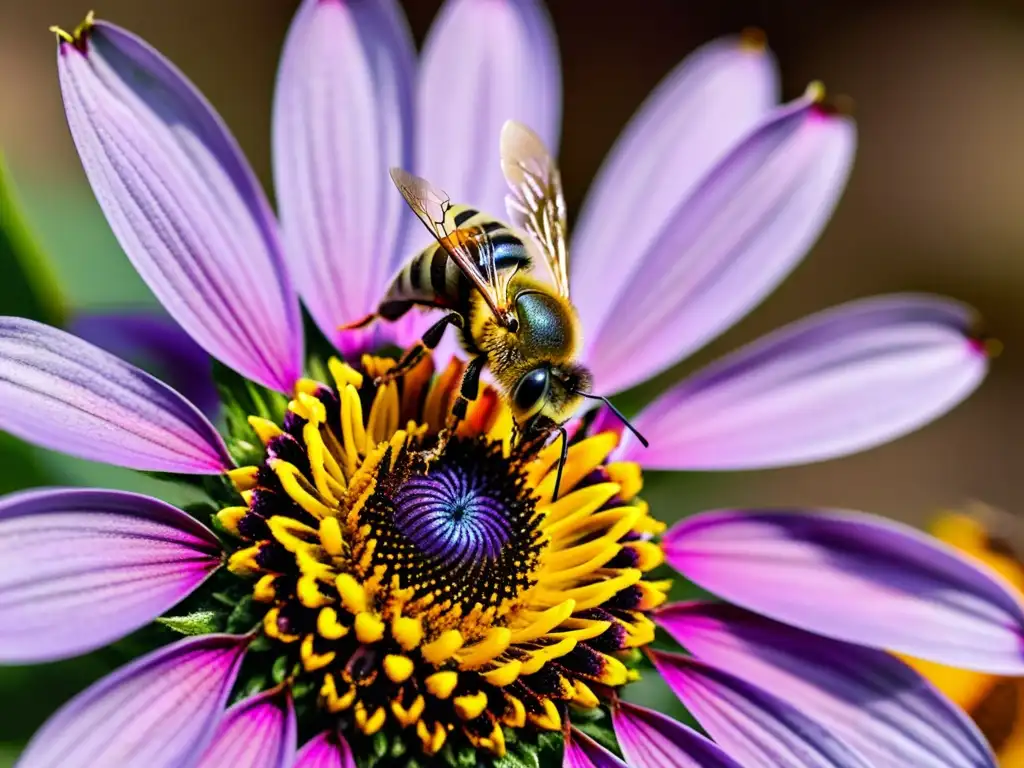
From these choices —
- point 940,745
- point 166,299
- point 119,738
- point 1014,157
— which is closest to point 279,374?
point 166,299

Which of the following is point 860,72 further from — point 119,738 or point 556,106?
point 119,738

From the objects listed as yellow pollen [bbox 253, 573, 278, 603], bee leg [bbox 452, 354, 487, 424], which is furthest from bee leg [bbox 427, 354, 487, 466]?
yellow pollen [bbox 253, 573, 278, 603]

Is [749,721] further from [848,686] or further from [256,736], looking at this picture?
[256,736]

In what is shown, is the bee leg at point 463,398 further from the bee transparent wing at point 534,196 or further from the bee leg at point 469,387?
the bee transparent wing at point 534,196

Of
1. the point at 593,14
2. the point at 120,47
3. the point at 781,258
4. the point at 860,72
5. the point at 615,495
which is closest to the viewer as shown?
the point at 120,47

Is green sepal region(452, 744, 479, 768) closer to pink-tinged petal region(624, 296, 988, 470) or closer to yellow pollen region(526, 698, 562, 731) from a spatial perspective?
yellow pollen region(526, 698, 562, 731)
